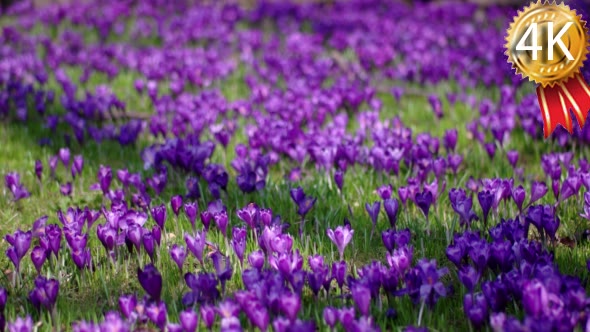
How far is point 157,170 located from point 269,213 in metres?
1.67

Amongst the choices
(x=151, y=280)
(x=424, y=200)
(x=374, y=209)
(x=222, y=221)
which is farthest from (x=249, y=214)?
(x=424, y=200)

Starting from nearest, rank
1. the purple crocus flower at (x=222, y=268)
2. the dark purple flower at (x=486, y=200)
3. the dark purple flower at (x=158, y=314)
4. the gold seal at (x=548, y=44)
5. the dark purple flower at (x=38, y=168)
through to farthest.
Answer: the dark purple flower at (x=158, y=314)
the purple crocus flower at (x=222, y=268)
the dark purple flower at (x=486, y=200)
the gold seal at (x=548, y=44)
the dark purple flower at (x=38, y=168)

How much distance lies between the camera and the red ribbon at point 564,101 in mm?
5023

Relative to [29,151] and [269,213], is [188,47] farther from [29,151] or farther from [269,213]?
[269,213]

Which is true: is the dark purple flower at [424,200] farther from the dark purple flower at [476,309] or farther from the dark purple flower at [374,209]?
the dark purple flower at [476,309]

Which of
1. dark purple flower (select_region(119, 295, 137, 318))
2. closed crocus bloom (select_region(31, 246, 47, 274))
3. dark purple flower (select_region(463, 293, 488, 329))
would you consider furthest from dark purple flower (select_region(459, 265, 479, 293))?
closed crocus bloom (select_region(31, 246, 47, 274))

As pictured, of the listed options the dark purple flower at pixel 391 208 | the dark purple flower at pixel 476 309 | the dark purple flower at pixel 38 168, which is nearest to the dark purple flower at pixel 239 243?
the dark purple flower at pixel 391 208

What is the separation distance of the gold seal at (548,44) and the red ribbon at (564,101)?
0.22 feet

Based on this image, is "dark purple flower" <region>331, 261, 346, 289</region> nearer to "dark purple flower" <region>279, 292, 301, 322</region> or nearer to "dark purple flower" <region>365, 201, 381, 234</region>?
"dark purple flower" <region>279, 292, 301, 322</region>

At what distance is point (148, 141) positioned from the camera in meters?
6.64

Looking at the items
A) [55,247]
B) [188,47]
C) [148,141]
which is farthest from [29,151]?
[188,47]

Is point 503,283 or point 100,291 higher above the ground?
point 503,283

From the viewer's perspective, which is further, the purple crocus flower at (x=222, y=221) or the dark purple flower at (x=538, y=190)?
the dark purple flower at (x=538, y=190)

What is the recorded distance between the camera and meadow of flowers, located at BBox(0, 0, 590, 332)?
126 inches
